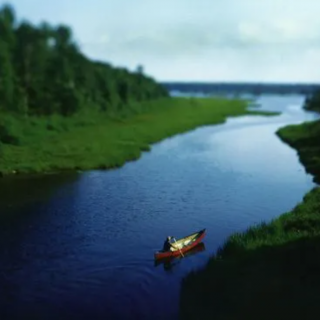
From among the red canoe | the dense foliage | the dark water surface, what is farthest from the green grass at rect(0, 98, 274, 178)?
the dense foliage

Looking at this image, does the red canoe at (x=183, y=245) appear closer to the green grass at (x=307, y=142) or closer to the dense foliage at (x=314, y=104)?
the green grass at (x=307, y=142)

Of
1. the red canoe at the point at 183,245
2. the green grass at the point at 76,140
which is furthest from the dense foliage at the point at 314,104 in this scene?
the red canoe at the point at 183,245

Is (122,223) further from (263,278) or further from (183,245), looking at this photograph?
(263,278)

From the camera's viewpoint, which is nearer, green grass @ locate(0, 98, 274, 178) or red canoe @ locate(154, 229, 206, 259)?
red canoe @ locate(154, 229, 206, 259)

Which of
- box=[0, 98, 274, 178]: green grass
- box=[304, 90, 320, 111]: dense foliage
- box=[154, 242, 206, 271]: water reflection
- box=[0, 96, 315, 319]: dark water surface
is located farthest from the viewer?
box=[304, 90, 320, 111]: dense foliage

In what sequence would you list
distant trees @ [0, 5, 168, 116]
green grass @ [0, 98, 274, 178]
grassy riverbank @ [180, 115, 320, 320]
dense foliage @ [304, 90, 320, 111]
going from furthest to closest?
1. dense foliage @ [304, 90, 320, 111]
2. distant trees @ [0, 5, 168, 116]
3. green grass @ [0, 98, 274, 178]
4. grassy riverbank @ [180, 115, 320, 320]

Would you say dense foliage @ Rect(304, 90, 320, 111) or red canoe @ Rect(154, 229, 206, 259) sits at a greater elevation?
dense foliage @ Rect(304, 90, 320, 111)

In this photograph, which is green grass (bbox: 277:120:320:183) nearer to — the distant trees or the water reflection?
the water reflection

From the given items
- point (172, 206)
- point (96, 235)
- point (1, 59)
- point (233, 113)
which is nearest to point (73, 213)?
point (96, 235)
